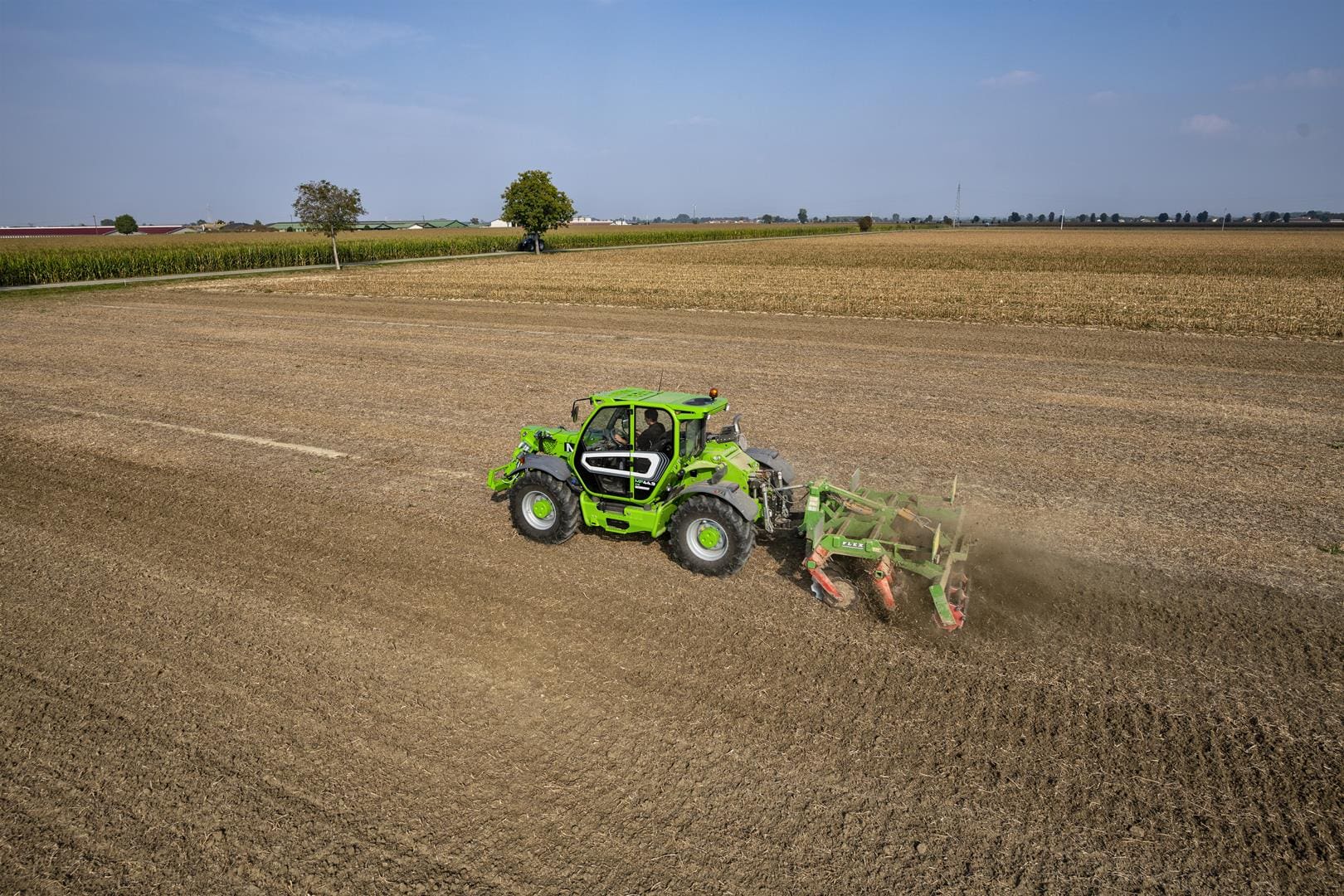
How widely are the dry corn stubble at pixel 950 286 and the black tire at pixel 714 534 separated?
21.2 metres

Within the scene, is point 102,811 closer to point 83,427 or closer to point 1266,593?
point 1266,593

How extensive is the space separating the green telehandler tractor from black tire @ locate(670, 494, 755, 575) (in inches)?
0.5

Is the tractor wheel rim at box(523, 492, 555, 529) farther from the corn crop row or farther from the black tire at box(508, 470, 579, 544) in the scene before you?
the corn crop row

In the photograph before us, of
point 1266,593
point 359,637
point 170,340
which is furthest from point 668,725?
point 170,340

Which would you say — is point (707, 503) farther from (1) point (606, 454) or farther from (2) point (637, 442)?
(1) point (606, 454)

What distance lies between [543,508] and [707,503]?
2.15 m

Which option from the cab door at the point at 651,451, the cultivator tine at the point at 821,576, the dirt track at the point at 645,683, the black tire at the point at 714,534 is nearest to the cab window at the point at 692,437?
the cab door at the point at 651,451

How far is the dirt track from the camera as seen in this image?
4.89 m

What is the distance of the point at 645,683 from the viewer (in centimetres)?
658

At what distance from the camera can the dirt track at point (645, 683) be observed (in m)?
4.89

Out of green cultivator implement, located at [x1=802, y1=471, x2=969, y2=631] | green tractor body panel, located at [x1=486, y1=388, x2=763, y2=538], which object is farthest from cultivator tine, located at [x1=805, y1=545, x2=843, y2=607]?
green tractor body panel, located at [x1=486, y1=388, x2=763, y2=538]

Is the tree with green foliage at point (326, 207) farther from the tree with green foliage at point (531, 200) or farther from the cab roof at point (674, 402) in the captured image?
the cab roof at point (674, 402)

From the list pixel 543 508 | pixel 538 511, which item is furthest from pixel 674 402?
pixel 538 511

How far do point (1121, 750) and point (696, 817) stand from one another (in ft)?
10.4
